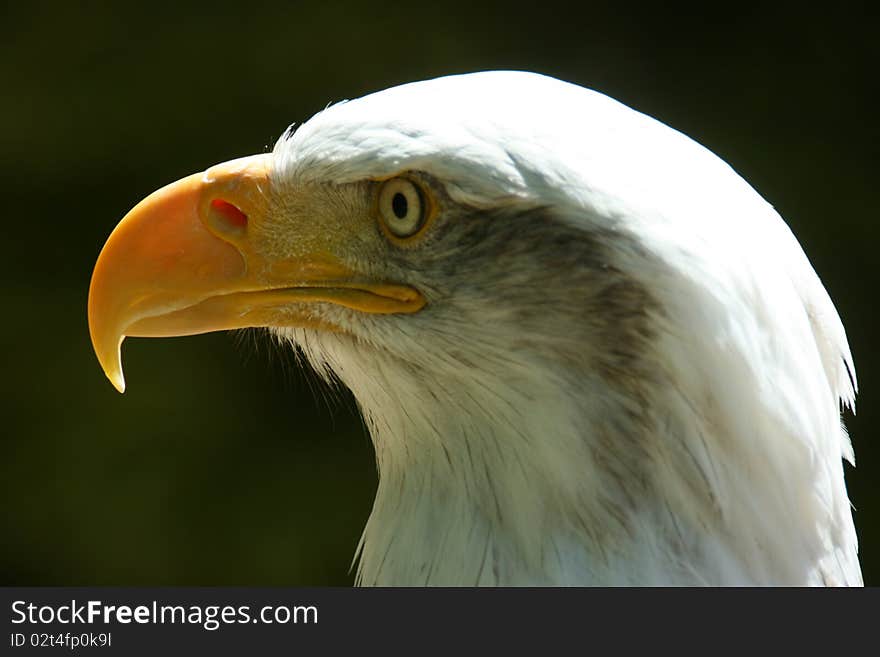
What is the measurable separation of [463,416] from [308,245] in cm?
43

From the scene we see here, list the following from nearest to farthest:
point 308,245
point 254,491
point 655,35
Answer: point 308,245, point 655,35, point 254,491

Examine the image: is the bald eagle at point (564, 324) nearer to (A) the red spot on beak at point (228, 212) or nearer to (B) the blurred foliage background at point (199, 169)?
(A) the red spot on beak at point (228, 212)

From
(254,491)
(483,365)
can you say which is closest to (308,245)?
(483,365)

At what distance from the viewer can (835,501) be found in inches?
87.0

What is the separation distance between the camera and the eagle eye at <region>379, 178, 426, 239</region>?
2211 millimetres

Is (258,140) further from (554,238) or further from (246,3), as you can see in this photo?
(554,238)

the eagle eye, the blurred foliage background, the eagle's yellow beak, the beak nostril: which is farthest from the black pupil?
the blurred foliage background

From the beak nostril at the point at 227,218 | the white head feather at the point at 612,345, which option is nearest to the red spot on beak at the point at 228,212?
the beak nostril at the point at 227,218

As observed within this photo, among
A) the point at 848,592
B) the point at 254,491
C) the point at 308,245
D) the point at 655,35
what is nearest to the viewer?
the point at 848,592

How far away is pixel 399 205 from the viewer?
7.36 ft

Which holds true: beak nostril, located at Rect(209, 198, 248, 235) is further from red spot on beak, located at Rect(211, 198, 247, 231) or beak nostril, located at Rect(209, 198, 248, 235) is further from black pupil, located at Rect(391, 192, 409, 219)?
black pupil, located at Rect(391, 192, 409, 219)

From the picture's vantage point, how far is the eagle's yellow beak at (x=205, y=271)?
7.93 feet

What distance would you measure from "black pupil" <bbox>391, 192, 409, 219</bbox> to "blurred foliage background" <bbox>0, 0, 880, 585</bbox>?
2.93 metres

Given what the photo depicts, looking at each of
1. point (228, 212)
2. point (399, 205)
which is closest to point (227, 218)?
point (228, 212)
